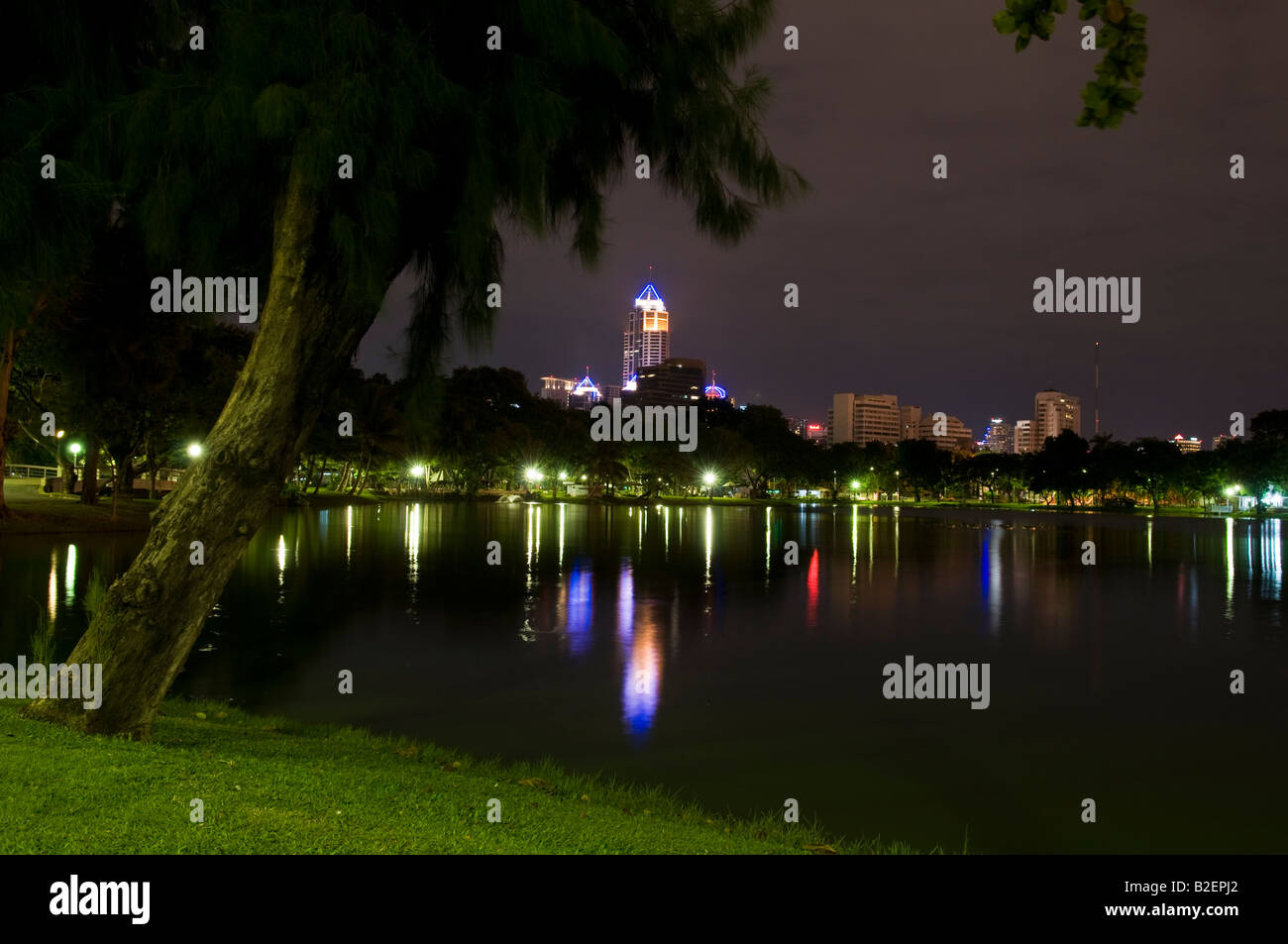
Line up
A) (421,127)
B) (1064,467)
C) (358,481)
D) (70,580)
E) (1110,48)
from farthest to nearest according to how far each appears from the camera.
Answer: (1064,467) → (358,481) → (70,580) → (421,127) → (1110,48)

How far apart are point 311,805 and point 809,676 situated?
8.53 m

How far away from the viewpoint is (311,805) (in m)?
5.30

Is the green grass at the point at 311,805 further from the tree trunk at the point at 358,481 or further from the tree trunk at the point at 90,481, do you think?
the tree trunk at the point at 358,481

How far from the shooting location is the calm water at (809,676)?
313 inches

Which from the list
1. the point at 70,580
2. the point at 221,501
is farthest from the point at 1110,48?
the point at 70,580

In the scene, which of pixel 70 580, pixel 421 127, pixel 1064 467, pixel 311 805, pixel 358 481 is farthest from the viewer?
pixel 1064 467

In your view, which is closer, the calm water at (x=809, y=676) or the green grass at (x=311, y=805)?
the green grass at (x=311, y=805)

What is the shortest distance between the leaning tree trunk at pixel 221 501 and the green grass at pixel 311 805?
48 cm

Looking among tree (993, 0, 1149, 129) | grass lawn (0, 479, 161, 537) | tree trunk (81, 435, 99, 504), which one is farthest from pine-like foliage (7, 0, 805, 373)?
tree trunk (81, 435, 99, 504)

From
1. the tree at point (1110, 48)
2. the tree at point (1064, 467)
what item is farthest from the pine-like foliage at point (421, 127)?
the tree at point (1064, 467)

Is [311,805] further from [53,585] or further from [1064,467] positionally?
[1064,467]
